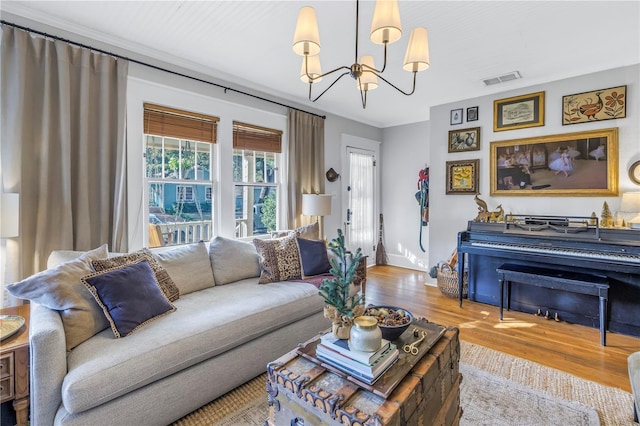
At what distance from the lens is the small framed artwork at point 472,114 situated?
13.1 feet

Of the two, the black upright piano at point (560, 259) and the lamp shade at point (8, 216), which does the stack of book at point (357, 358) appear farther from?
the black upright piano at point (560, 259)

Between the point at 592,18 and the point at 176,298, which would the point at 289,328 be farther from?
the point at 592,18

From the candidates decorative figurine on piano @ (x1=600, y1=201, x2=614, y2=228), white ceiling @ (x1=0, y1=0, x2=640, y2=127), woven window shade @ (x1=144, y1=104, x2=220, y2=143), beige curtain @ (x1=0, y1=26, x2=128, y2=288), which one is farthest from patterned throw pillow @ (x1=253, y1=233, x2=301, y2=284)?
decorative figurine on piano @ (x1=600, y1=201, x2=614, y2=228)

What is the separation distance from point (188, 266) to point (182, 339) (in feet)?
2.95

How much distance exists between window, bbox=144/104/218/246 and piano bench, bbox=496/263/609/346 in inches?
128

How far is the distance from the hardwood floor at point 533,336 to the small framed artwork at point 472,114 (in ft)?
7.78

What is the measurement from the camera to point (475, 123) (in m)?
4.02

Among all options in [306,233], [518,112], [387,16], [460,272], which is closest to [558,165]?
[518,112]

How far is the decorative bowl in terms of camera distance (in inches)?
57.7

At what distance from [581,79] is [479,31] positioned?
5.66 ft

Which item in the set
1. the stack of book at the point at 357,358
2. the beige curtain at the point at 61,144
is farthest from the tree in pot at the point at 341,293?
the beige curtain at the point at 61,144

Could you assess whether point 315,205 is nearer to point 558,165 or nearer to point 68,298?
point 68,298

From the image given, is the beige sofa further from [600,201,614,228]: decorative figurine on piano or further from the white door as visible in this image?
[600,201,614,228]: decorative figurine on piano

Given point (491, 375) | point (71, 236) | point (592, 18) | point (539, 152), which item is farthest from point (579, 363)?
point (71, 236)
